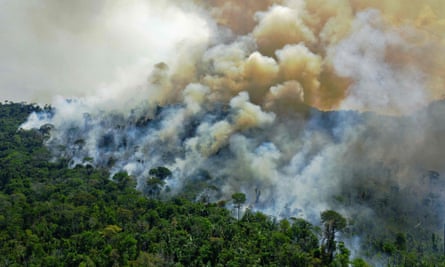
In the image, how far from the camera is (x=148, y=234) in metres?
58.9

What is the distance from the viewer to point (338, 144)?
295 feet

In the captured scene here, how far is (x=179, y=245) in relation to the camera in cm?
5719

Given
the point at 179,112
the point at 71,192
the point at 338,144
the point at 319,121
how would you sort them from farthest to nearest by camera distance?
the point at 179,112 < the point at 319,121 < the point at 338,144 < the point at 71,192

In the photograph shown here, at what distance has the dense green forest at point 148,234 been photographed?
53.2 m

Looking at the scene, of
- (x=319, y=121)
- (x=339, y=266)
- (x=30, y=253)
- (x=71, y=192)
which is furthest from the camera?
(x=319, y=121)

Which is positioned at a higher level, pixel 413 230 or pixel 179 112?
pixel 179 112

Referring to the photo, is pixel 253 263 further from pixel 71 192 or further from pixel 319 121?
pixel 319 121

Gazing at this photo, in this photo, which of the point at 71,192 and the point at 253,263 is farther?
the point at 71,192

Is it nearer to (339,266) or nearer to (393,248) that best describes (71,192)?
(339,266)

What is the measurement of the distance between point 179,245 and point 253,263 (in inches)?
453

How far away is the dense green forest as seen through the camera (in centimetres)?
5324

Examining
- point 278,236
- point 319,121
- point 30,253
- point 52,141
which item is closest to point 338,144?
point 319,121

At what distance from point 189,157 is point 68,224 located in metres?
43.8

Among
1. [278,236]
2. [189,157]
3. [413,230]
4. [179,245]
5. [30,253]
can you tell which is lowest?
[30,253]
